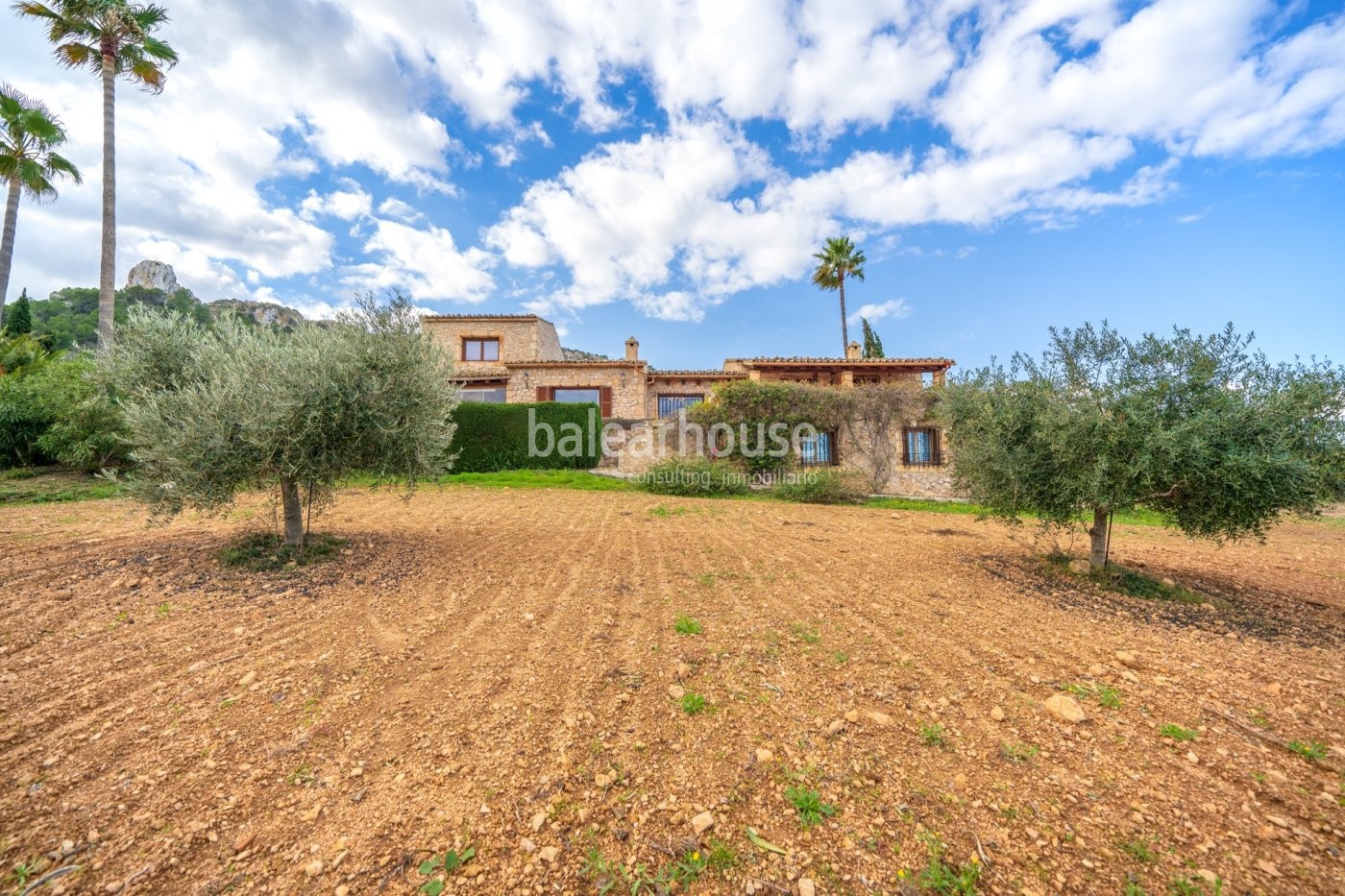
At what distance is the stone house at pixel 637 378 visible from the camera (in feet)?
61.8

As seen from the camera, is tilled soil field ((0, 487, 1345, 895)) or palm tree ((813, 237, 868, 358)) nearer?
tilled soil field ((0, 487, 1345, 895))

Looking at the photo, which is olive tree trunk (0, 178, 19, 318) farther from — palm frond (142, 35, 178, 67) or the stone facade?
the stone facade

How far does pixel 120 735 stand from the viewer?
291 cm

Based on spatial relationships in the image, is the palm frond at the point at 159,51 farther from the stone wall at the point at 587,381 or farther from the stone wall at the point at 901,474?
the stone wall at the point at 901,474

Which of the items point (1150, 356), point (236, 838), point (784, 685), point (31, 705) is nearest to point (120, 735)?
point (31, 705)

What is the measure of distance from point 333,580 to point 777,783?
5731 mm

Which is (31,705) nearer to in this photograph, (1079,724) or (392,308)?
(392,308)

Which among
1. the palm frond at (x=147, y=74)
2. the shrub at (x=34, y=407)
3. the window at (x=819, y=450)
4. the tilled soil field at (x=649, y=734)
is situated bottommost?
the tilled soil field at (x=649, y=734)

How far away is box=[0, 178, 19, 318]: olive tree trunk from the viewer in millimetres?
16594

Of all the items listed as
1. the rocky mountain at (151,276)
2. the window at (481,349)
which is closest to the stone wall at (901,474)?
the window at (481,349)

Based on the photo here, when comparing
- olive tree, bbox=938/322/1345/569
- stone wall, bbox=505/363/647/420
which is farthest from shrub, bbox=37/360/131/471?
olive tree, bbox=938/322/1345/569

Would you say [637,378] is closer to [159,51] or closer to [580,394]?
[580,394]

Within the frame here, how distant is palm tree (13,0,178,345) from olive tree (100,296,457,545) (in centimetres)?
1290

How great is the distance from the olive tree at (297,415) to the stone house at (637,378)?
11.9 meters
